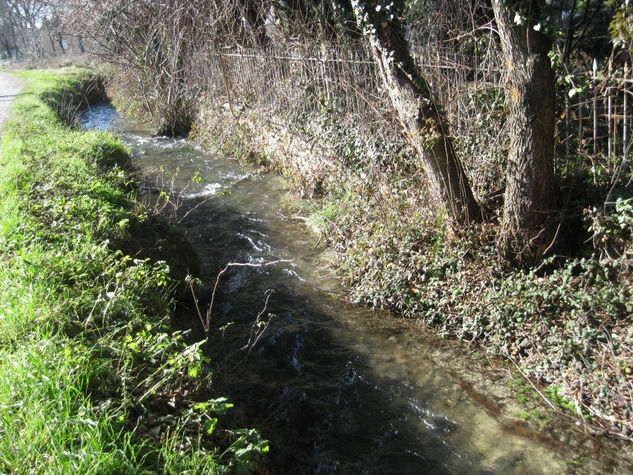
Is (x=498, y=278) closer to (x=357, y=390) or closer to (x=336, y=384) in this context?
(x=357, y=390)

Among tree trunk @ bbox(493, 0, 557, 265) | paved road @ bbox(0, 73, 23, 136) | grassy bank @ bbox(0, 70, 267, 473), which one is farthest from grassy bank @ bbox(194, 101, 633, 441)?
paved road @ bbox(0, 73, 23, 136)

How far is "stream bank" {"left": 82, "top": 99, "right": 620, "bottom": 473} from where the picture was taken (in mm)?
3439

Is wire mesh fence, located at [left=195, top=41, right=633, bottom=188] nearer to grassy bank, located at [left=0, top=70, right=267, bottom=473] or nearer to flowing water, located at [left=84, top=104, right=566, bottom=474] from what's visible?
flowing water, located at [left=84, top=104, right=566, bottom=474]

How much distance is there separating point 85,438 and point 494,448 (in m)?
2.95

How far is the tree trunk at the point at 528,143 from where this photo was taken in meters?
4.23

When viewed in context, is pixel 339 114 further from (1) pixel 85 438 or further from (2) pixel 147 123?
(2) pixel 147 123

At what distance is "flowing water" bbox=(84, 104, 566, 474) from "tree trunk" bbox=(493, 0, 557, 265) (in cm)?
149

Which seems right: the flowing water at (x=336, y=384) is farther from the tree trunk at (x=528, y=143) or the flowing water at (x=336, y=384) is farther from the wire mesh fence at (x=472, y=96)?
the wire mesh fence at (x=472, y=96)

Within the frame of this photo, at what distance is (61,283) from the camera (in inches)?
158

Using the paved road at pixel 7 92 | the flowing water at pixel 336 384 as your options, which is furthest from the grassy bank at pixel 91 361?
the paved road at pixel 7 92

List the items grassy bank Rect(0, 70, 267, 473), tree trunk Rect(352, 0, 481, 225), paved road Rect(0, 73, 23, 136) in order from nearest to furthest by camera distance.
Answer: grassy bank Rect(0, 70, 267, 473) < tree trunk Rect(352, 0, 481, 225) < paved road Rect(0, 73, 23, 136)

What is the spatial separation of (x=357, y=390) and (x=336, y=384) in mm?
218

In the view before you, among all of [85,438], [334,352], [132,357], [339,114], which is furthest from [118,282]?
[339,114]

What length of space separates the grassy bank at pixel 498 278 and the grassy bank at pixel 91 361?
2629 mm
